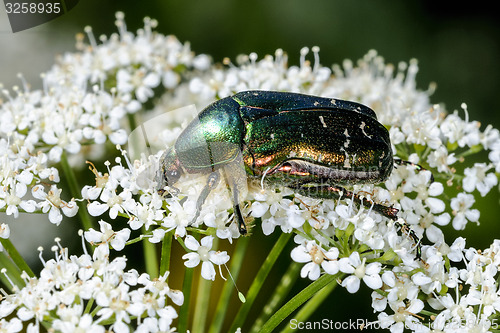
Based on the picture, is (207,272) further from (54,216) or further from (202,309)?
(54,216)

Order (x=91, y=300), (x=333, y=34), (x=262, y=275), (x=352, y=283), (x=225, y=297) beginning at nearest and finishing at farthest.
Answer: (x=91, y=300) → (x=352, y=283) → (x=262, y=275) → (x=225, y=297) → (x=333, y=34)

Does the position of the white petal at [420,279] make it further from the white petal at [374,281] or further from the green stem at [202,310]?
the green stem at [202,310]

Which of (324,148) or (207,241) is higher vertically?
(324,148)

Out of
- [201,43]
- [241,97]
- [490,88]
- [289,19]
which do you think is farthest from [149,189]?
[490,88]

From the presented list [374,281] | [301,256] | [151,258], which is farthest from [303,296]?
[151,258]

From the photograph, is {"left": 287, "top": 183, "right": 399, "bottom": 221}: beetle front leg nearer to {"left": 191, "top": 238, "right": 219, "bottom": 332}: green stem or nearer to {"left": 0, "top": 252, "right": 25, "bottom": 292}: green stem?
{"left": 191, "top": 238, "right": 219, "bottom": 332}: green stem

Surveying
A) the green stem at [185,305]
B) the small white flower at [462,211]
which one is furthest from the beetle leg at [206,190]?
the small white flower at [462,211]

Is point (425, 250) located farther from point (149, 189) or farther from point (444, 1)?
point (444, 1)
